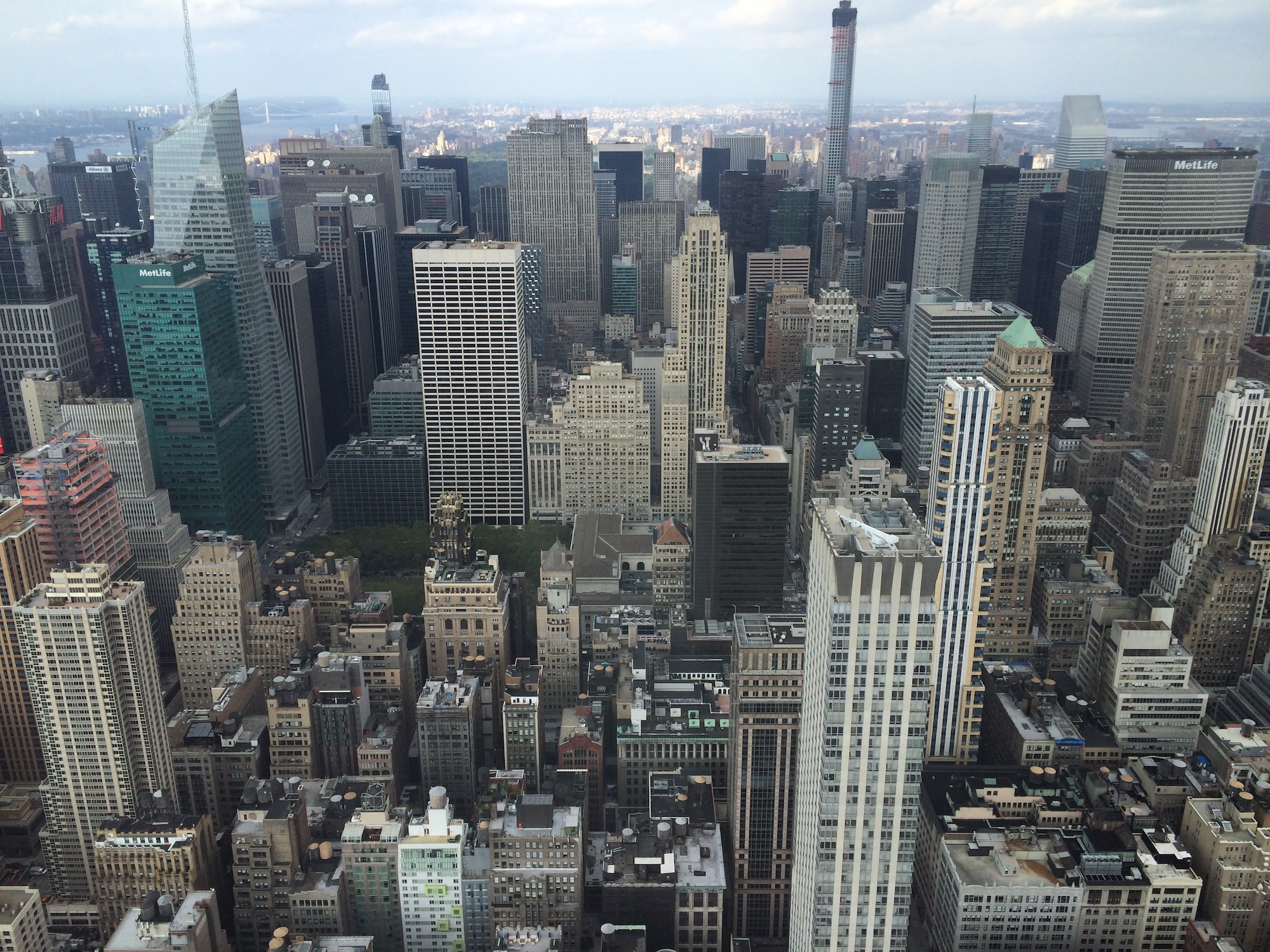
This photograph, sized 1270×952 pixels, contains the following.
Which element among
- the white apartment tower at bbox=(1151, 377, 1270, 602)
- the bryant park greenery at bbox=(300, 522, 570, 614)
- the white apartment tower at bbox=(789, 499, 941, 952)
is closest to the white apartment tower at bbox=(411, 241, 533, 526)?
the bryant park greenery at bbox=(300, 522, 570, 614)

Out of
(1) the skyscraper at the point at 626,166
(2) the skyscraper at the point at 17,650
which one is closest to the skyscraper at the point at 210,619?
(2) the skyscraper at the point at 17,650

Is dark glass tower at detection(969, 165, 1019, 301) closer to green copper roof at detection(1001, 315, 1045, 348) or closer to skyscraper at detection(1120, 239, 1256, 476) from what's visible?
skyscraper at detection(1120, 239, 1256, 476)

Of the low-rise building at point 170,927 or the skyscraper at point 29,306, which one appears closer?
the low-rise building at point 170,927

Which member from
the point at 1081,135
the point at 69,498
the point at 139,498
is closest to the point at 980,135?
the point at 1081,135

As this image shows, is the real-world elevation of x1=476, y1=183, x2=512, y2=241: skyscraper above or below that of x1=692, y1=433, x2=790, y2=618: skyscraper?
above

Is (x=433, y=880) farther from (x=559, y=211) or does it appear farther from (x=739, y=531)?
(x=559, y=211)

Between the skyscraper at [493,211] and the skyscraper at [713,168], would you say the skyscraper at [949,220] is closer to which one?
the skyscraper at [713,168]

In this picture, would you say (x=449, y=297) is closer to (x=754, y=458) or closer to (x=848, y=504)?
(x=754, y=458)
